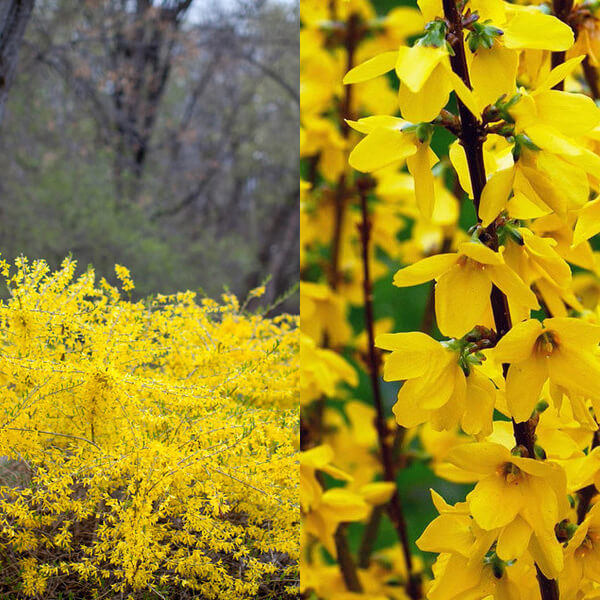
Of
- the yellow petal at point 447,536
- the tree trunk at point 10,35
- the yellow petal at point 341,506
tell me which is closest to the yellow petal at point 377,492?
the yellow petal at point 341,506

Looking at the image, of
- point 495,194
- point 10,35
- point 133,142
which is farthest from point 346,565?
point 133,142

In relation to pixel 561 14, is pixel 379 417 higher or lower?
lower

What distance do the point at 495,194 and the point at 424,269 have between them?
6cm

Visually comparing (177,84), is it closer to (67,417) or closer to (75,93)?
(75,93)

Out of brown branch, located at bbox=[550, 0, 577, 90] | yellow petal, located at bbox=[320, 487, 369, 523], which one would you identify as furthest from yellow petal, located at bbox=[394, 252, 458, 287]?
yellow petal, located at bbox=[320, 487, 369, 523]

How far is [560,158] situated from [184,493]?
→ 0.62 m

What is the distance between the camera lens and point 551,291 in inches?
19.4

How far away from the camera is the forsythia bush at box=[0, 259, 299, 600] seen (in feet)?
2.73

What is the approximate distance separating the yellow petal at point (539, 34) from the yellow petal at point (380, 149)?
77 millimetres

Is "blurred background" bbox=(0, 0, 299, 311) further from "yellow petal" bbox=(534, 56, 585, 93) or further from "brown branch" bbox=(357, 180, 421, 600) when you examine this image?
"yellow petal" bbox=(534, 56, 585, 93)

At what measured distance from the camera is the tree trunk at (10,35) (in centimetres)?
104

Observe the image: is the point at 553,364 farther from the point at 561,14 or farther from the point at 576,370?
the point at 561,14

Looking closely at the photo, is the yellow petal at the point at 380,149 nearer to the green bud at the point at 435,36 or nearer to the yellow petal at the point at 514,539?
the green bud at the point at 435,36

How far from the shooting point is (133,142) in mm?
1533
